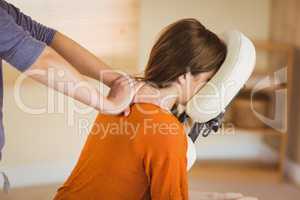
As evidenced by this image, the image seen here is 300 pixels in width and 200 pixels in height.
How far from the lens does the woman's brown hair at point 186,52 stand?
4.07 feet

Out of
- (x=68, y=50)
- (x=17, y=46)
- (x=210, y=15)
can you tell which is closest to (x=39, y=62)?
(x=17, y=46)

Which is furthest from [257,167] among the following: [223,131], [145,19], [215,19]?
[145,19]

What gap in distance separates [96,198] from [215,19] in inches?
87.4

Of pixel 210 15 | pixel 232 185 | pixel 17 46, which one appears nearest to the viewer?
pixel 17 46

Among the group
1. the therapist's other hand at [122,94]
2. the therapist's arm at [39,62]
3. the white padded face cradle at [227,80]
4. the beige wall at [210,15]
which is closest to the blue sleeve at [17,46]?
the therapist's arm at [39,62]

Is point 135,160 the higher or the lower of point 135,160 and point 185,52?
the lower

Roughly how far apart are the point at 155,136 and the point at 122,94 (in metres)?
0.14

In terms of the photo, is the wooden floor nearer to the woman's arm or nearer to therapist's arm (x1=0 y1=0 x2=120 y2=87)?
therapist's arm (x1=0 y1=0 x2=120 y2=87)

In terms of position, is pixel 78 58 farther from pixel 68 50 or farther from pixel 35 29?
pixel 35 29

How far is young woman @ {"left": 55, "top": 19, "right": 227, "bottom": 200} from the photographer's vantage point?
1.12m

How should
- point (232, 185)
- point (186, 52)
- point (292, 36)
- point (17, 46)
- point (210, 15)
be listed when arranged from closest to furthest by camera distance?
point (17, 46)
point (186, 52)
point (232, 185)
point (292, 36)
point (210, 15)

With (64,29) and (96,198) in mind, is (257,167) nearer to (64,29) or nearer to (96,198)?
(64,29)

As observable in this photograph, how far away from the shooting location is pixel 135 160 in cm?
115

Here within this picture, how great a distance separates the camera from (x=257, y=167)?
3.27 metres
